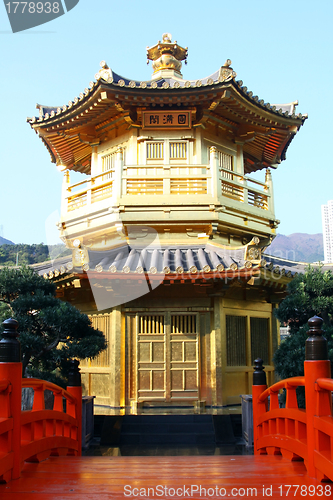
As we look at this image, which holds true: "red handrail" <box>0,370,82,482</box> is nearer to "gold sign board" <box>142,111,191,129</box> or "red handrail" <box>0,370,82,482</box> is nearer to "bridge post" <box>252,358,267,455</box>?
"bridge post" <box>252,358,267,455</box>

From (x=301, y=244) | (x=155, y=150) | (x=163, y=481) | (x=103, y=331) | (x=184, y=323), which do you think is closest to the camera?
(x=163, y=481)

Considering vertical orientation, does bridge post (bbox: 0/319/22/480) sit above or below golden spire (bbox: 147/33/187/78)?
below

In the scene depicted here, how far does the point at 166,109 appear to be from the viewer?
1309 centimetres

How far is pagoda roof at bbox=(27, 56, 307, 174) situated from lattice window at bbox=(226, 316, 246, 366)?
5712 millimetres

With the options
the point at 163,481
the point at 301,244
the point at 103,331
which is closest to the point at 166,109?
the point at 103,331

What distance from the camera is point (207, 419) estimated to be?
1024cm

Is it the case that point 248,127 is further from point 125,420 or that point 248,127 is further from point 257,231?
point 125,420

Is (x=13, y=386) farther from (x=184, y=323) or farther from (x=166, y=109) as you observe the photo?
(x=166, y=109)

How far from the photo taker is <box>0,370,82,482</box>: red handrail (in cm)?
407

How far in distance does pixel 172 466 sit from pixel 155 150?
32.5ft

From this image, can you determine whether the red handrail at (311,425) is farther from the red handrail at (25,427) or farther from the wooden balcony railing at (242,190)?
the wooden balcony railing at (242,190)

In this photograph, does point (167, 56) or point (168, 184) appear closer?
point (168, 184)

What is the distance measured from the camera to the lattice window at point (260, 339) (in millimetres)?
12344

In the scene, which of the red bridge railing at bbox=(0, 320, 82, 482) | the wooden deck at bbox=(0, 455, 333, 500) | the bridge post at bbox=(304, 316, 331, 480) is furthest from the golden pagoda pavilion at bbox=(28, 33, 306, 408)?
the bridge post at bbox=(304, 316, 331, 480)
